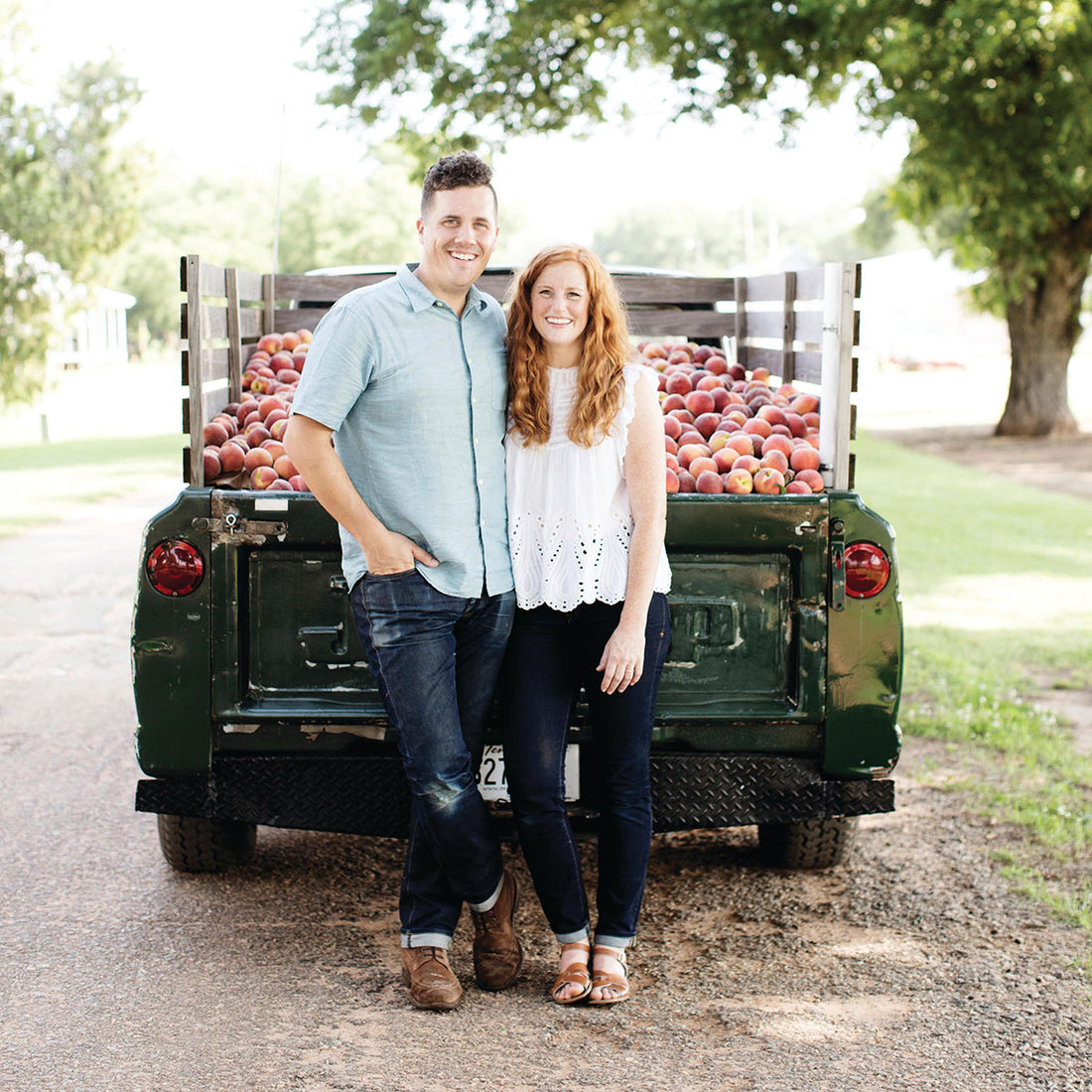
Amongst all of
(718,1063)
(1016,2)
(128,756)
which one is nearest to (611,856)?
(718,1063)

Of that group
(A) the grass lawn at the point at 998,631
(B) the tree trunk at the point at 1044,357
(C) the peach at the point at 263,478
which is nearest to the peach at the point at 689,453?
(C) the peach at the point at 263,478

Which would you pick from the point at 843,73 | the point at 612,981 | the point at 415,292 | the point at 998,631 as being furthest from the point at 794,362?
the point at 843,73

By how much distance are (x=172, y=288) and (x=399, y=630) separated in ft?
262

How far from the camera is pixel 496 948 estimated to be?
3.88 m

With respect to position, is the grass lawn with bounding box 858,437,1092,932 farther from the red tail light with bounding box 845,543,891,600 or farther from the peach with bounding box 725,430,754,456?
the peach with bounding box 725,430,754,456

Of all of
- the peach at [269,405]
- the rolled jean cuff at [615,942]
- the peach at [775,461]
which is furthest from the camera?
the peach at [269,405]

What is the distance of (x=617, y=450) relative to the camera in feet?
12.1

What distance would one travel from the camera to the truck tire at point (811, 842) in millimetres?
4770

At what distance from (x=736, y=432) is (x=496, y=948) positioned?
1.98m

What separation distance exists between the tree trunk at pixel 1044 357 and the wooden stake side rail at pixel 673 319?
71.3ft

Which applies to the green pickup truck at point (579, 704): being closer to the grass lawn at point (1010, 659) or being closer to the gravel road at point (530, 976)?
the gravel road at point (530, 976)

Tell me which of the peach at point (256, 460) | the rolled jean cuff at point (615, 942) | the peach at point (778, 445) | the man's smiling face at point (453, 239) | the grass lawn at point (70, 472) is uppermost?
the man's smiling face at point (453, 239)

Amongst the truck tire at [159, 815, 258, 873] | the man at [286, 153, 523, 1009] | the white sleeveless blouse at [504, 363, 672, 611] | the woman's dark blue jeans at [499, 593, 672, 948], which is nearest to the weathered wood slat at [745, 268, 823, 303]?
the white sleeveless blouse at [504, 363, 672, 611]

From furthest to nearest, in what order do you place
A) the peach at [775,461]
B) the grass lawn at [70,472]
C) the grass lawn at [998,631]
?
the grass lawn at [70,472]
the grass lawn at [998,631]
the peach at [775,461]
